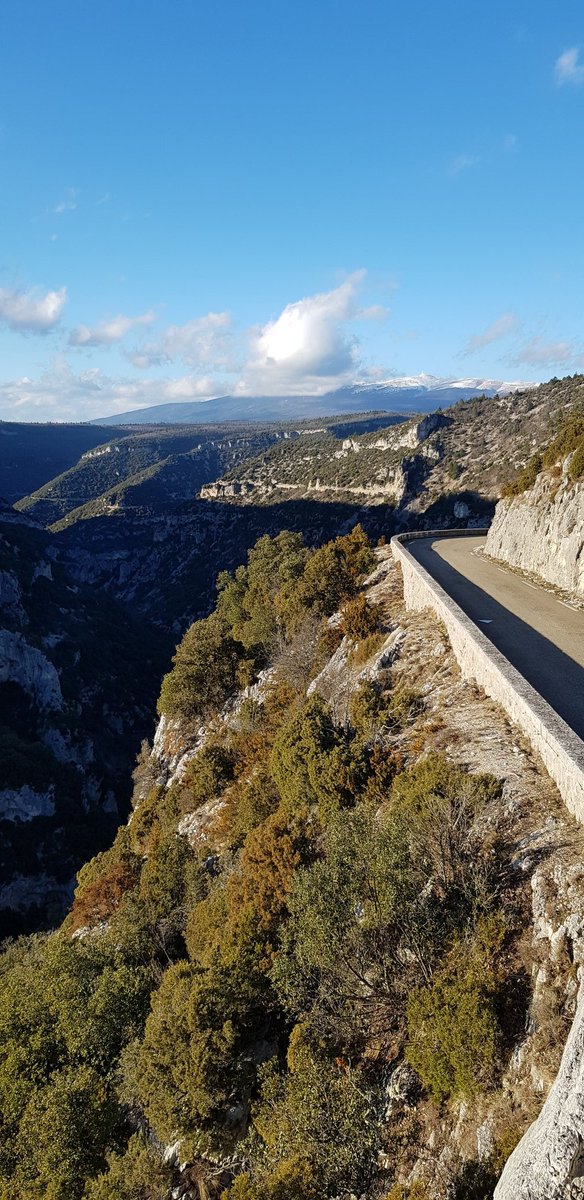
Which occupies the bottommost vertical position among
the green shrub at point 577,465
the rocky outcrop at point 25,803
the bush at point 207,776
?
the rocky outcrop at point 25,803

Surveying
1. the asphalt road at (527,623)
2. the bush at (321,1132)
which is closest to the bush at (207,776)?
the asphalt road at (527,623)

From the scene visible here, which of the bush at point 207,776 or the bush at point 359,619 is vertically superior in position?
the bush at point 359,619

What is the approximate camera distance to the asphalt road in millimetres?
13672

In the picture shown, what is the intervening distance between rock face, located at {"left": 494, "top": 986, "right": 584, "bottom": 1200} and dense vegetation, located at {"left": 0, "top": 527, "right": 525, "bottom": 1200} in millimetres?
1191

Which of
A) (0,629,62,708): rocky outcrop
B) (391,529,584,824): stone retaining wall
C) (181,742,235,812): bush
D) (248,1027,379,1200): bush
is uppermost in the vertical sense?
(391,529,584,824): stone retaining wall

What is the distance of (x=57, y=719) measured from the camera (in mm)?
72625

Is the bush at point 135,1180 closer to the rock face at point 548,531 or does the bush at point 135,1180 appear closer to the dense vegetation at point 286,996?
the dense vegetation at point 286,996

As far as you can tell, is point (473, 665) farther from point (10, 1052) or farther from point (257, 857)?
point (10, 1052)

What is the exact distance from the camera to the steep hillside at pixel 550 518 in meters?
21.0

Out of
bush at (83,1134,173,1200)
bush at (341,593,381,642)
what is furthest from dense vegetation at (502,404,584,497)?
bush at (83,1134,173,1200)

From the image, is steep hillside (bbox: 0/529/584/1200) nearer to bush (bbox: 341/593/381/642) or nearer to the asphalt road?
the asphalt road

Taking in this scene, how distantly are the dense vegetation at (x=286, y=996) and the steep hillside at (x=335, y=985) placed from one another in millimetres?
40

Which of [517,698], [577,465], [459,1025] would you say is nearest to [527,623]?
[517,698]

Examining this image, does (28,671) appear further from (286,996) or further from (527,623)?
(286,996)
